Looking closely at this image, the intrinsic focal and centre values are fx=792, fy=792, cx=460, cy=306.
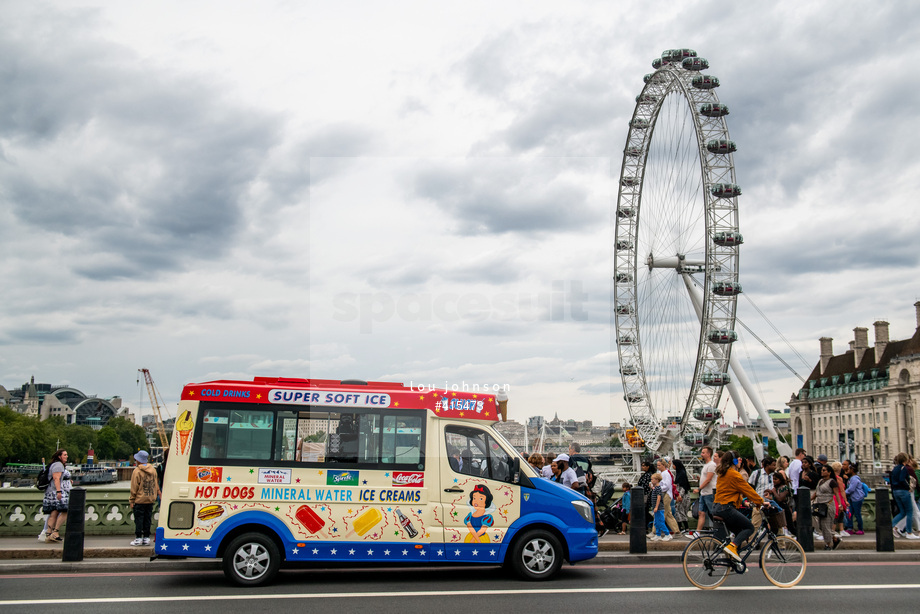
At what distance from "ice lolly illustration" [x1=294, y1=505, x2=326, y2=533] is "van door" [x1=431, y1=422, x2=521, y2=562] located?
187 centimetres

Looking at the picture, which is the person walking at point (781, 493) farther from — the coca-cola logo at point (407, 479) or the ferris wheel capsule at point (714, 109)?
the ferris wheel capsule at point (714, 109)

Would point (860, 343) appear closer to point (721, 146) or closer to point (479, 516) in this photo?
point (721, 146)

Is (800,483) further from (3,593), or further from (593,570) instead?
(3,593)

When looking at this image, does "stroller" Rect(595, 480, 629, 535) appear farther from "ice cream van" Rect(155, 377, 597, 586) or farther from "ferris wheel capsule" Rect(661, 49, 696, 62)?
"ferris wheel capsule" Rect(661, 49, 696, 62)

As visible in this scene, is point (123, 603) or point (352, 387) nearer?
point (123, 603)

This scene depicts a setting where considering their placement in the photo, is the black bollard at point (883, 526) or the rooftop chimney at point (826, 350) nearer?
the black bollard at point (883, 526)

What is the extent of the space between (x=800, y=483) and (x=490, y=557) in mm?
9241

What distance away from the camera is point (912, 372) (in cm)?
12912

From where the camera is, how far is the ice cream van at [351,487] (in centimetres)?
1221

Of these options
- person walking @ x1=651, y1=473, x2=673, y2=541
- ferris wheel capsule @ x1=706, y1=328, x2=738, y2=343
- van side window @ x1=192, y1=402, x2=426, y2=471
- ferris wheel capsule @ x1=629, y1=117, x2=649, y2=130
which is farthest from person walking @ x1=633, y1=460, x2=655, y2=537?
ferris wheel capsule @ x1=629, y1=117, x2=649, y2=130

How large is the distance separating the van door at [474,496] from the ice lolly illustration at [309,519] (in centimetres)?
187

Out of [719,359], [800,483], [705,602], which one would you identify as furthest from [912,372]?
[705,602]

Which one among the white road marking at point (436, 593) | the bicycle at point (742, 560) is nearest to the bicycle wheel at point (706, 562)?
the bicycle at point (742, 560)

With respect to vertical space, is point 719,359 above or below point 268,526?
above
